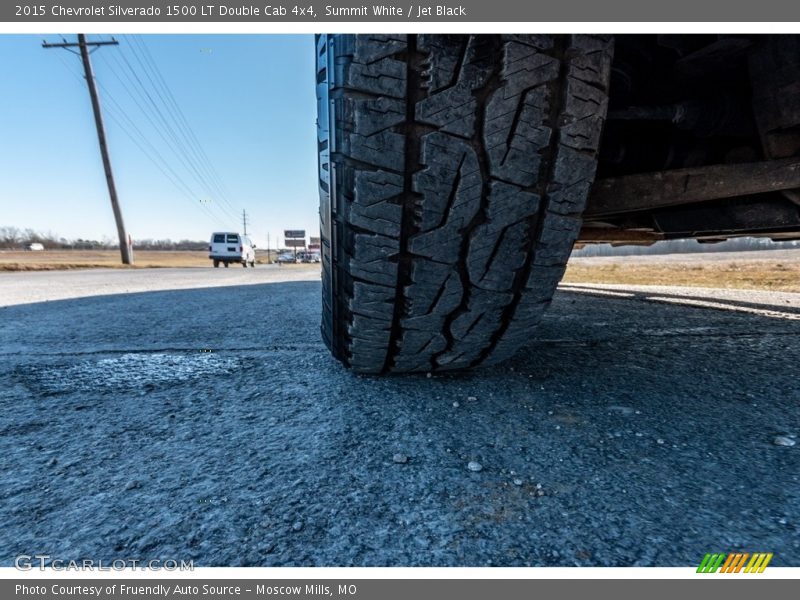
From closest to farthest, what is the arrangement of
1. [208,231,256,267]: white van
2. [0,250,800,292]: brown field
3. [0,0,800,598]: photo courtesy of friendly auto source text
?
[0,0,800,598]: photo courtesy of friendly auto source text, [0,250,800,292]: brown field, [208,231,256,267]: white van

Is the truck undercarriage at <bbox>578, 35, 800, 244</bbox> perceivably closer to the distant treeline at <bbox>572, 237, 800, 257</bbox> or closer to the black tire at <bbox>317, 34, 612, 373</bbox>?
the black tire at <bbox>317, 34, 612, 373</bbox>

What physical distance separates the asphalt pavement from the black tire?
0.28 metres

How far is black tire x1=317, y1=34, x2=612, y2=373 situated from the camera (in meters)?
0.74

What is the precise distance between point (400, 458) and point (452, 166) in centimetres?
59

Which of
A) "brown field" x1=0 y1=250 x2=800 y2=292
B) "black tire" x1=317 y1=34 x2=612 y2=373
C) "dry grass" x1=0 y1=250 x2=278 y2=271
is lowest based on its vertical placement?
"dry grass" x1=0 y1=250 x2=278 y2=271

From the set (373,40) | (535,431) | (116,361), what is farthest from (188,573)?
(116,361)

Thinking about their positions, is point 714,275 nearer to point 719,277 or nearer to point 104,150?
point 719,277

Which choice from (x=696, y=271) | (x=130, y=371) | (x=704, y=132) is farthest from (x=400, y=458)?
(x=696, y=271)

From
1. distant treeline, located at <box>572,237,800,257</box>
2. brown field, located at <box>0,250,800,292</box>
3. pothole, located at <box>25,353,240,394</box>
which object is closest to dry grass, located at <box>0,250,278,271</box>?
brown field, located at <box>0,250,800,292</box>

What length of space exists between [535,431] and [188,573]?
0.67 m

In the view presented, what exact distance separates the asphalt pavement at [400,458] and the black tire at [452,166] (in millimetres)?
278

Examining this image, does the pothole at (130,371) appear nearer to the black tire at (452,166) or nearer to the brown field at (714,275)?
the black tire at (452,166)

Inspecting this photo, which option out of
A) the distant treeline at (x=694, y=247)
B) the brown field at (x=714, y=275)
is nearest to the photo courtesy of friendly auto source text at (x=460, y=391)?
the brown field at (x=714, y=275)

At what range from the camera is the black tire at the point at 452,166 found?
0.74m
